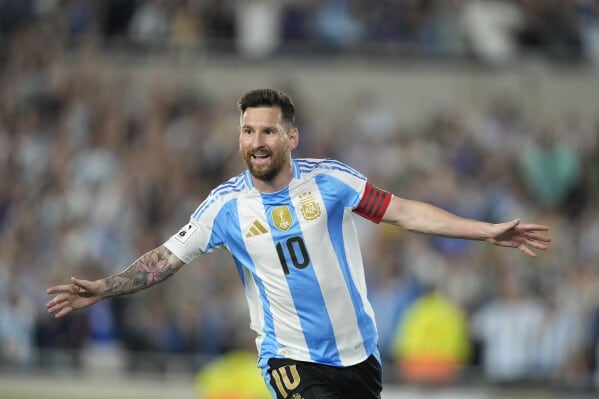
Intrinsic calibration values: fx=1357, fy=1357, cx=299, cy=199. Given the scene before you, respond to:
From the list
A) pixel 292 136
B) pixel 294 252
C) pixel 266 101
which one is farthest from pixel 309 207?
pixel 266 101

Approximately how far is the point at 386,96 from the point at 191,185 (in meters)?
3.33

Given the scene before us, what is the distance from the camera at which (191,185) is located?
16.3 meters

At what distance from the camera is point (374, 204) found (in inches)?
295

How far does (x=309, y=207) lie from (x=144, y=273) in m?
0.98

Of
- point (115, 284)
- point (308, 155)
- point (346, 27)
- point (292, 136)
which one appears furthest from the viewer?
point (346, 27)

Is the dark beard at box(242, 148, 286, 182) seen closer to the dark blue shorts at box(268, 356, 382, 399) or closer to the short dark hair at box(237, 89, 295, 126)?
the short dark hair at box(237, 89, 295, 126)

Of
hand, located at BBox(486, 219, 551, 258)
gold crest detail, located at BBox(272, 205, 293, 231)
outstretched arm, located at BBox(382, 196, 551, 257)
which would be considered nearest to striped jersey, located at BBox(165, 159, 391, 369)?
gold crest detail, located at BBox(272, 205, 293, 231)

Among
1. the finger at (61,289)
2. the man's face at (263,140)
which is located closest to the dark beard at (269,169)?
the man's face at (263,140)

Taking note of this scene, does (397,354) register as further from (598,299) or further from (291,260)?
(291,260)

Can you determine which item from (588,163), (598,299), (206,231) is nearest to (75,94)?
(588,163)

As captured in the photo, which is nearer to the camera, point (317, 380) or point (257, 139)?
point (257, 139)

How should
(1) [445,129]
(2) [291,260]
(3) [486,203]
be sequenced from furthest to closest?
(1) [445,129] → (3) [486,203] → (2) [291,260]

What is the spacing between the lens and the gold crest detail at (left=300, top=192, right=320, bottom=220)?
7457mm

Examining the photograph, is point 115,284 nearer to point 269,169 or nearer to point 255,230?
point 255,230
